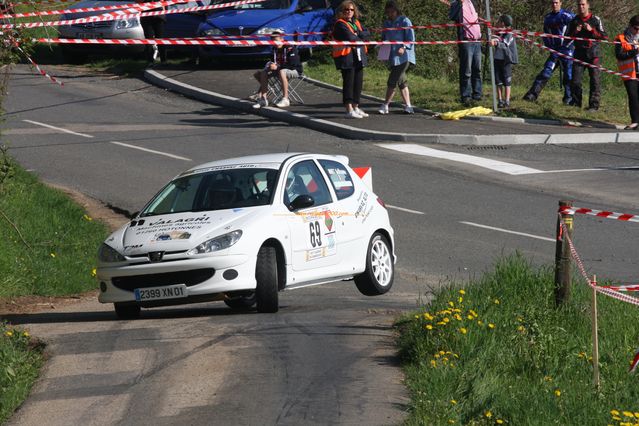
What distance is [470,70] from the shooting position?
25.2 meters

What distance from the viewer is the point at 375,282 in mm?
13328

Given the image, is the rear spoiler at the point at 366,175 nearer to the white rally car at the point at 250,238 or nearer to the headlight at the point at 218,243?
the white rally car at the point at 250,238

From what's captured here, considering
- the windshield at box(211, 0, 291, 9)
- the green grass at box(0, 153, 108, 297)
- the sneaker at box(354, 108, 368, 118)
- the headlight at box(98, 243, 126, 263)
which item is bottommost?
the green grass at box(0, 153, 108, 297)

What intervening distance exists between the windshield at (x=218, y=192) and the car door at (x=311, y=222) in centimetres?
25

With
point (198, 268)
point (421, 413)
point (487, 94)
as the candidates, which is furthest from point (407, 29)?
point (421, 413)

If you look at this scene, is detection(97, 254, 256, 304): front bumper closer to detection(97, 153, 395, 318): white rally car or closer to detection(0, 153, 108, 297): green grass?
detection(97, 153, 395, 318): white rally car

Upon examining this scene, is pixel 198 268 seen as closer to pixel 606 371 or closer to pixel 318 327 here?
pixel 318 327

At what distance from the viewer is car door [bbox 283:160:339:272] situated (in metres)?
12.1

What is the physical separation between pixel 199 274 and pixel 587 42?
14.9 m

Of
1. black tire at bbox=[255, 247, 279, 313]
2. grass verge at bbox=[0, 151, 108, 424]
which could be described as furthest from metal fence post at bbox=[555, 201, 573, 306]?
grass verge at bbox=[0, 151, 108, 424]

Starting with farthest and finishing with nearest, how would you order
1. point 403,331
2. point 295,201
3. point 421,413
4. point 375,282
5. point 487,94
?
point 487,94 → point 375,282 → point 295,201 → point 403,331 → point 421,413

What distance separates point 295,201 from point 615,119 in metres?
14.1

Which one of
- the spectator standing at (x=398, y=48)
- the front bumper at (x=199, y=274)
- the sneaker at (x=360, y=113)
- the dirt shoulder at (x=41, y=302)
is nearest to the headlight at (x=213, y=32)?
the sneaker at (x=360, y=113)

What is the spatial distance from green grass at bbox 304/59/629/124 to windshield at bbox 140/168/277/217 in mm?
12974
